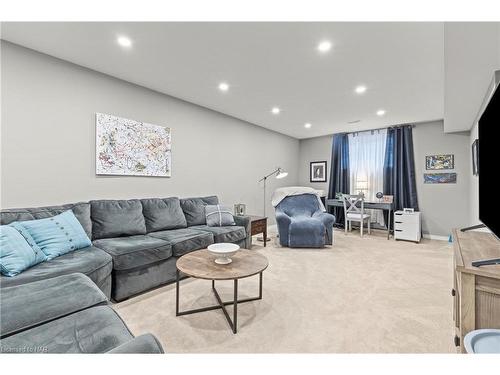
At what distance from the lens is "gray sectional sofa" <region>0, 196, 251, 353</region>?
95cm

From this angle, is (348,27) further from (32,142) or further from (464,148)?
(464,148)

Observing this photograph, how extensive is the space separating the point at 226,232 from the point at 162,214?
85 centimetres

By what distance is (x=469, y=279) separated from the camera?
3.47 feet

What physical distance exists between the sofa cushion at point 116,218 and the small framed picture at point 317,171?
450 cm

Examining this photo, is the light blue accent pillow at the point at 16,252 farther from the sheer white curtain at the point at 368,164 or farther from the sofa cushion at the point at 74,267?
the sheer white curtain at the point at 368,164

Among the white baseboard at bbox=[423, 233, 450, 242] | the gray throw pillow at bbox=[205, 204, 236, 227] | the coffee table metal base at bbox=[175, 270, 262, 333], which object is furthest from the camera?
the white baseboard at bbox=[423, 233, 450, 242]

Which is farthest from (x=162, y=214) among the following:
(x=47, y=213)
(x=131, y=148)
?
(x=47, y=213)

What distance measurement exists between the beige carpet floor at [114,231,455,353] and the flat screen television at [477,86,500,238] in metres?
0.91

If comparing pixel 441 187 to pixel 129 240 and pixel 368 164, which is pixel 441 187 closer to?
pixel 368 164

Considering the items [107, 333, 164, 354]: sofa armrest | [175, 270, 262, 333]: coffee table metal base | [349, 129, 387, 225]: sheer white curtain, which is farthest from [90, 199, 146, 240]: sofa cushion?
[349, 129, 387, 225]: sheer white curtain

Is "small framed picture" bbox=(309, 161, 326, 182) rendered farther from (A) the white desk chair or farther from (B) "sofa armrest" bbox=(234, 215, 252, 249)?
(B) "sofa armrest" bbox=(234, 215, 252, 249)

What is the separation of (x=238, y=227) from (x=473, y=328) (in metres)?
2.53

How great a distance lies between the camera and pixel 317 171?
6066mm
